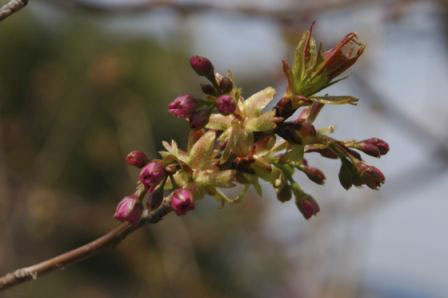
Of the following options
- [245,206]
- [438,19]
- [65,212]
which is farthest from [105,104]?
Result: [438,19]

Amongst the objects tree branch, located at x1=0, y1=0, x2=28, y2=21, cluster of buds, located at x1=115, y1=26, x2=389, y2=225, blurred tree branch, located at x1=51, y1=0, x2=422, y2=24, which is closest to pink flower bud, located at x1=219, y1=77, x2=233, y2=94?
cluster of buds, located at x1=115, y1=26, x2=389, y2=225

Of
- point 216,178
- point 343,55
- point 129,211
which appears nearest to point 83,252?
point 129,211

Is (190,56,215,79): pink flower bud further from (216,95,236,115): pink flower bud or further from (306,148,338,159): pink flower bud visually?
(306,148,338,159): pink flower bud

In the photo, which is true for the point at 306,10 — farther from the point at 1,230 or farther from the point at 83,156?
the point at 83,156

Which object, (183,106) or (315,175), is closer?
(183,106)

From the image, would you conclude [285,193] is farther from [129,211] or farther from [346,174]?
[129,211]

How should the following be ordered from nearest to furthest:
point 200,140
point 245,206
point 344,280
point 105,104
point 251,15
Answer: point 200,140, point 251,15, point 344,280, point 245,206, point 105,104

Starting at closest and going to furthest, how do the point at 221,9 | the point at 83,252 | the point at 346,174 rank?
1. the point at 83,252
2. the point at 346,174
3. the point at 221,9
